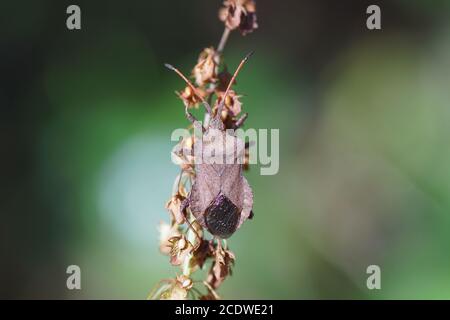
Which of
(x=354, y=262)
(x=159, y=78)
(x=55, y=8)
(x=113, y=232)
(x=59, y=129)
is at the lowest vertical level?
(x=354, y=262)

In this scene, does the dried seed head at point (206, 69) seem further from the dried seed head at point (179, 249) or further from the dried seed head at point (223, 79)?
the dried seed head at point (179, 249)

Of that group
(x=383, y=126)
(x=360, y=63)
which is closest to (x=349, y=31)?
(x=360, y=63)

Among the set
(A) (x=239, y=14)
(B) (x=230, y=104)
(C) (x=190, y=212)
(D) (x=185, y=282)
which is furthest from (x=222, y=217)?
(A) (x=239, y=14)

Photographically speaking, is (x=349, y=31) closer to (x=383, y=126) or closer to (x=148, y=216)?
(x=383, y=126)

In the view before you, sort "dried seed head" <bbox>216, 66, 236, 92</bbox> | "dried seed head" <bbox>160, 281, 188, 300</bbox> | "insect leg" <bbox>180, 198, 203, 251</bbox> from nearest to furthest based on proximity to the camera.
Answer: "dried seed head" <bbox>160, 281, 188, 300</bbox> → "insect leg" <bbox>180, 198, 203, 251</bbox> → "dried seed head" <bbox>216, 66, 236, 92</bbox>

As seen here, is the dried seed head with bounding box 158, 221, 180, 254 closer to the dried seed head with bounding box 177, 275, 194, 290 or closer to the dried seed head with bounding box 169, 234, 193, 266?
the dried seed head with bounding box 169, 234, 193, 266

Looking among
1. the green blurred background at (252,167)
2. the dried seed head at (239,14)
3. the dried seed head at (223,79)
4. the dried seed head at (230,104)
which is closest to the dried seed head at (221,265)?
the dried seed head at (230,104)

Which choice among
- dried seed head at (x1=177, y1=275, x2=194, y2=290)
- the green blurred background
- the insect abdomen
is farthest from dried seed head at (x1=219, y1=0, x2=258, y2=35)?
the green blurred background
